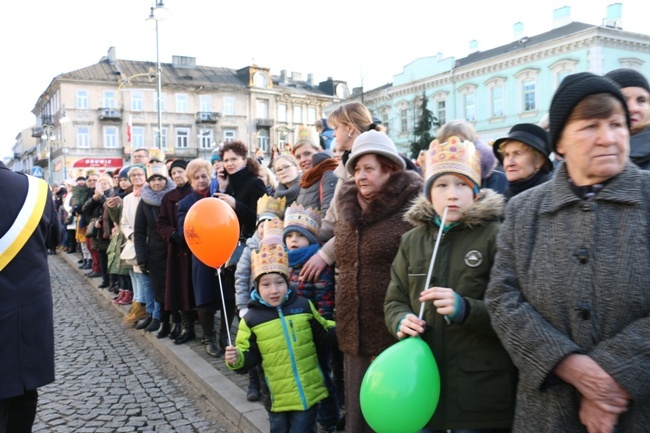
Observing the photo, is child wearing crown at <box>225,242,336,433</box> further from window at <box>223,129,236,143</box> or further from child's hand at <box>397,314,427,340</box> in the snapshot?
window at <box>223,129,236,143</box>

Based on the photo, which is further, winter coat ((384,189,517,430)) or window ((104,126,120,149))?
window ((104,126,120,149))

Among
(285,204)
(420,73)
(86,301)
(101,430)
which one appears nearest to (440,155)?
(285,204)

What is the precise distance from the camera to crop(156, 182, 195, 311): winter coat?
661 centimetres

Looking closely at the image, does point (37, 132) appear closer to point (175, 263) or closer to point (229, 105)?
point (229, 105)

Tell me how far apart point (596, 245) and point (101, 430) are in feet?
13.9

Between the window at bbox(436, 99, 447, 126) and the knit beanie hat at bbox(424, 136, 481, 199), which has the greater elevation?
the window at bbox(436, 99, 447, 126)

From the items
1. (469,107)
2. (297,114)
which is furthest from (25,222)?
(297,114)

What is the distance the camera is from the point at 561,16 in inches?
1367

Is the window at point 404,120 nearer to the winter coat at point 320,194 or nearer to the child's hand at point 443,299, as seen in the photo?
the winter coat at point 320,194

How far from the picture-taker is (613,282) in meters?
1.90

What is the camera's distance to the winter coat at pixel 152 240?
7055 mm

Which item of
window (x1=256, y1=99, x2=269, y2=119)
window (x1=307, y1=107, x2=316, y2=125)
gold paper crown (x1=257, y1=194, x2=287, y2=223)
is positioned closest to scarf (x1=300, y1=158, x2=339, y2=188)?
gold paper crown (x1=257, y1=194, x2=287, y2=223)

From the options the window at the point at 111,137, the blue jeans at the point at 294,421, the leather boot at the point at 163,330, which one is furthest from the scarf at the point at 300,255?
the window at the point at 111,137

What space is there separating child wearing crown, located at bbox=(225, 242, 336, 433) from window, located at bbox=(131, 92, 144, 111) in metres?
56.9
